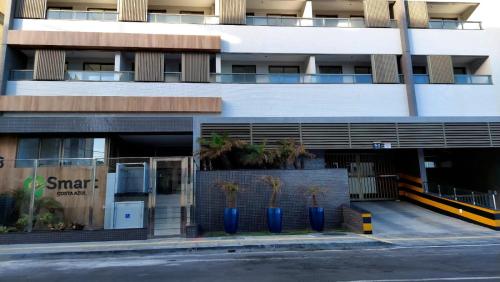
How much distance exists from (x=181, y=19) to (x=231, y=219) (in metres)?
12.0

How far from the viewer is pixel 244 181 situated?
14.7 metres

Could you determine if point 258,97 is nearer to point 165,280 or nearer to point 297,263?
point 297,263

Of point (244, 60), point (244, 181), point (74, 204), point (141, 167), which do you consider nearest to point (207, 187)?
point (244, 181)

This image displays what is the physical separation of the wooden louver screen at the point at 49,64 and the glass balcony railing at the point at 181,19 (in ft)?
16.6

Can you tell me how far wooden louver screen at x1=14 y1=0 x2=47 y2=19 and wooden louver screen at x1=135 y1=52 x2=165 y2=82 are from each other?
559 centimetres

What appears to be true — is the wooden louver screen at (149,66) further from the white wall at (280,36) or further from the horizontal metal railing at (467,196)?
the horizontal metal railing at (467,196)

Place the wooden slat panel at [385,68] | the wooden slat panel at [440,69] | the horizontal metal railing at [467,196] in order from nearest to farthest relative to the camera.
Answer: the horizontal metal railing at [467,196] → the wooden slat panel at [385,68] → the wooden slat panel at [440,69]

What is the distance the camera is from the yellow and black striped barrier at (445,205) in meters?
14.5

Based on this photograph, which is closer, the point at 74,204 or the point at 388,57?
the point at 74,204

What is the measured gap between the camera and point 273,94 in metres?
18.8

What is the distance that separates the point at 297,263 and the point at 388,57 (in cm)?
1537

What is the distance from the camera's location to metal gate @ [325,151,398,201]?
67.9ft

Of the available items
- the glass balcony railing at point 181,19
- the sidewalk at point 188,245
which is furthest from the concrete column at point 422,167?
the glass balcony railing at point 181,19

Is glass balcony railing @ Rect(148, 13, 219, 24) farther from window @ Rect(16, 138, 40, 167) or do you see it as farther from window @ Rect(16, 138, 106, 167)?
window @ Rect(16, 138, 40, 167)
